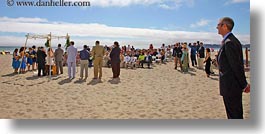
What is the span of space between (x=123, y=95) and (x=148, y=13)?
154 centimetres

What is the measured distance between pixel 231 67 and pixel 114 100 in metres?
2.45

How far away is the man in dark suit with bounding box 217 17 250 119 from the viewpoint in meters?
2.96

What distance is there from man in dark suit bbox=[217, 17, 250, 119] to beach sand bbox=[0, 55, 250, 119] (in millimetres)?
1115

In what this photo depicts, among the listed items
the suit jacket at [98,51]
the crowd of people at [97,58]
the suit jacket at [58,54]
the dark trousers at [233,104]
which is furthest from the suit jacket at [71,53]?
the dark trousers at [233,104]

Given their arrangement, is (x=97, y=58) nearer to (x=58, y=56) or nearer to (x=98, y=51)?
(x=98, y=51)

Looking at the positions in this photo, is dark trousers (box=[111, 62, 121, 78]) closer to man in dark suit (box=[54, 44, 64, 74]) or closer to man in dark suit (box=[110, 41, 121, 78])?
A: man in dark suit (box=[110, 41, 121, 78])

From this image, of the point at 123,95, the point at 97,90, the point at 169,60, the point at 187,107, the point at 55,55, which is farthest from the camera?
the point at 169,60

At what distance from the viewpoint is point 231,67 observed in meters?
2.98

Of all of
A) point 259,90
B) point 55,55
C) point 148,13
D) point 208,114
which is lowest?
point 208,114

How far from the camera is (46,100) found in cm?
490

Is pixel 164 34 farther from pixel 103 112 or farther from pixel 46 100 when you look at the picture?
pixel 46 100

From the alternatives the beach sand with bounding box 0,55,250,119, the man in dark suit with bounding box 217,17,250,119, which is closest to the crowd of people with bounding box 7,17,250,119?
the man in dark suit with bounding box 217,17,250,119

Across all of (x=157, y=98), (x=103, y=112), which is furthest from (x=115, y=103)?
(x=157, y=98)

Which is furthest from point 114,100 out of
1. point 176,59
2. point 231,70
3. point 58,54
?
point 176,59
